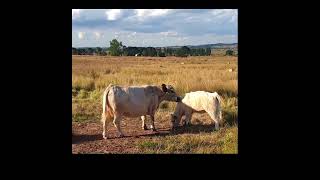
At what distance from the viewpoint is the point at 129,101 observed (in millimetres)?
7930

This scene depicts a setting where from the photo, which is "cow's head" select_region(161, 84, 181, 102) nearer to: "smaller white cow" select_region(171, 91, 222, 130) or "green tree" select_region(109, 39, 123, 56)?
"smaller white cow" select_region(171, 91, 222, 130)

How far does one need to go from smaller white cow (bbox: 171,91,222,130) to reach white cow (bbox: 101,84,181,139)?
0.48 meters

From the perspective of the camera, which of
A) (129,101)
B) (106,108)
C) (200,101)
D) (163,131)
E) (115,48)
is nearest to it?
(106,108)

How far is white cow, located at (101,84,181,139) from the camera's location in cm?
772

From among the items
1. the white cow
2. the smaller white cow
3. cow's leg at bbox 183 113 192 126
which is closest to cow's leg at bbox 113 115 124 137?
the white cow

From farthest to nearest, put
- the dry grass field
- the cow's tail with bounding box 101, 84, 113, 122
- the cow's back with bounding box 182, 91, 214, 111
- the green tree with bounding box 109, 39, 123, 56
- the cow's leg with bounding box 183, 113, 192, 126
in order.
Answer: the green tree with bounding box 109, 39, 123, 56 < the cow's leg with bounding box 183, 113, 192, 126 < the cow's back with bounding box 182, 91, 214, 111 < the cow's tail with bounding box 101, 84, 113, 122 < the dry grass field

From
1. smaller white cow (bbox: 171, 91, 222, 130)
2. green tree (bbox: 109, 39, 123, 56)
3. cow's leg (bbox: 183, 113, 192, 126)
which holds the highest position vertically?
green tree (bbox: 109, 39, 123, 56)

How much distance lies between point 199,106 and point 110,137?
2.05 m

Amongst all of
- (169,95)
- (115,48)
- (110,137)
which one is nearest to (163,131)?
(169,95)

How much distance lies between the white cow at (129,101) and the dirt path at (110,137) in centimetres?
20

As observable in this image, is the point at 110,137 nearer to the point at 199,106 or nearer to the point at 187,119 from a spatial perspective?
the point at 187,119

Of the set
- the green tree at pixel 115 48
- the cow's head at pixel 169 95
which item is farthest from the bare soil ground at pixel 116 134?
the green tree at pixel 115 48

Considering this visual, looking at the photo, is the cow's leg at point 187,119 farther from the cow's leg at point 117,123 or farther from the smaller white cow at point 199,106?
the cow's leg at point 117,123
